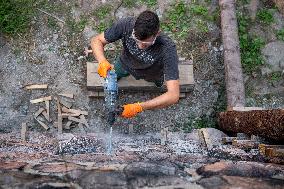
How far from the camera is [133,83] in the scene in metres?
6.13

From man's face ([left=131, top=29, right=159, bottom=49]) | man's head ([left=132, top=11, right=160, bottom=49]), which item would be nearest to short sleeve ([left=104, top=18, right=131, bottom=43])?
man's face ([left=131, top=29, right=159, bottom=49])

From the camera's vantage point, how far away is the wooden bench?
6113 millimetres

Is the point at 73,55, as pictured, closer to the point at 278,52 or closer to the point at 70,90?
the point at 70,90

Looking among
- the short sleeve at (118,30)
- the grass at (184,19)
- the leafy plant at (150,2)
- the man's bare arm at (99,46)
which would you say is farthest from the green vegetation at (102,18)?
the short sleeve at (118,30)

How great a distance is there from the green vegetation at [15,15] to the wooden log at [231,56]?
3073 millimetres

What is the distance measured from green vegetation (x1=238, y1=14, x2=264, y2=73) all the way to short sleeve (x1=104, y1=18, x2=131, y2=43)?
2.74 m

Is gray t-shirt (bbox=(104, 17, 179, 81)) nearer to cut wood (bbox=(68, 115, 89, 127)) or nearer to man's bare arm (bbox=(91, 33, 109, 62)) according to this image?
man's bare arm (bbox=(91, 33, 109, 62))

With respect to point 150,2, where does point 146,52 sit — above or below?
below

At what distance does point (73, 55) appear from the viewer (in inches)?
260

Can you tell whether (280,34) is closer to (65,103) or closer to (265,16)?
(265,16)

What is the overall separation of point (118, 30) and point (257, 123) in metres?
1.82

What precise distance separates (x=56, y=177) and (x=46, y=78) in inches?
147

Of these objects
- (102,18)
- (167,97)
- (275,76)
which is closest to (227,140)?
(167,97)

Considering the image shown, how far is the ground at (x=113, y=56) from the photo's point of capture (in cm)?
635
